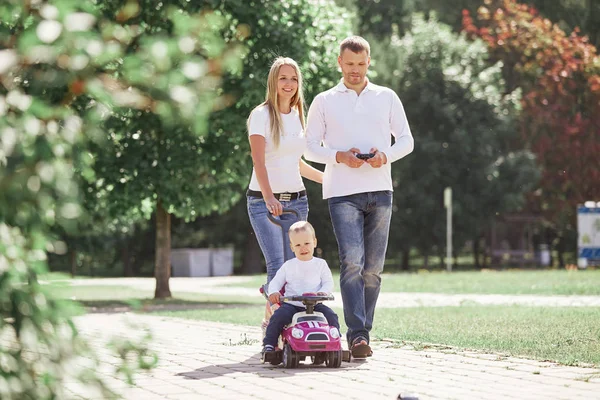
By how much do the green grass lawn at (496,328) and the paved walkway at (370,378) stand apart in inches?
16.2

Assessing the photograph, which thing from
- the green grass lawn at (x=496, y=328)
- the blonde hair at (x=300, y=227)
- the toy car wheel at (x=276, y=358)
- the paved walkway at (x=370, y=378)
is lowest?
the paved walkway at (x=370, y=378)

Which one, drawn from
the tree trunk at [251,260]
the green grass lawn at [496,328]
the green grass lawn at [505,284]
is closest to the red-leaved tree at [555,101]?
the tree trunk at [251,260]

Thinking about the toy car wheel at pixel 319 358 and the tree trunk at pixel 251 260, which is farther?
the tree trunk at pixel 251 260

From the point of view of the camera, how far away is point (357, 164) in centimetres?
867

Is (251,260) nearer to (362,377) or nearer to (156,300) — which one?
(156,300)

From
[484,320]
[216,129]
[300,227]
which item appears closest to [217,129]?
[216,129]

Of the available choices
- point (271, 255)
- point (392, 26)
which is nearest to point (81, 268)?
point (392, 26)

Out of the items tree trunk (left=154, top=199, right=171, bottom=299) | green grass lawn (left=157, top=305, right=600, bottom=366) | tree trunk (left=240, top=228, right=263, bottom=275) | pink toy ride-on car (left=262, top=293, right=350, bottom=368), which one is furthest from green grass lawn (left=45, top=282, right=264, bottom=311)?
tree trunk (left=240, top=228, right=263, bottom=275)

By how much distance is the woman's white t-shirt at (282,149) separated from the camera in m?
8.89

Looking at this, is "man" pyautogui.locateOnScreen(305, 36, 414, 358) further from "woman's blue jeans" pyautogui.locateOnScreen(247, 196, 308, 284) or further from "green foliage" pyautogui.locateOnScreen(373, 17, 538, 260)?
"green foliage" pyautogui.locateOnScreen(373, 17, 538, 260)

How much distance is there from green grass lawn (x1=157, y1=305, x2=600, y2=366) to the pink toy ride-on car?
1.41 meters

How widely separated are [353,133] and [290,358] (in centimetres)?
191

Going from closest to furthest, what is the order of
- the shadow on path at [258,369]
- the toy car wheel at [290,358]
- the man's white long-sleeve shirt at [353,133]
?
the shadow on path at [258,369] → the toy car wheel at [290,358] → the man's white long-sleeve shirt at [353,133]

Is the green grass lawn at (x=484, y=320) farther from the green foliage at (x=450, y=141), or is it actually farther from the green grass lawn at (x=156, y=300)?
the green foliage at (x=450, y=141)
